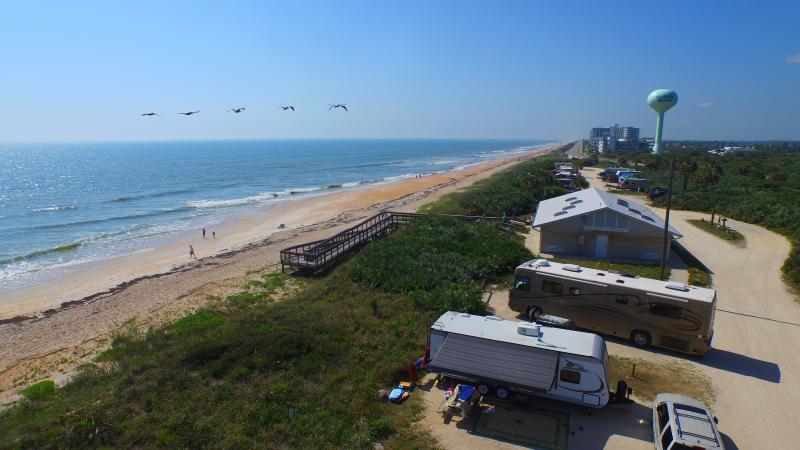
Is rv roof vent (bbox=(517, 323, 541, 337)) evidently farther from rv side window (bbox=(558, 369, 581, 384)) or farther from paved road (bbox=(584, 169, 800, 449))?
paved road (bbox=(584, 169, 800, 449))

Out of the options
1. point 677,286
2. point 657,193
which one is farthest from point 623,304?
point 657,193

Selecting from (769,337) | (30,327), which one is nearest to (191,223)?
(30,327)

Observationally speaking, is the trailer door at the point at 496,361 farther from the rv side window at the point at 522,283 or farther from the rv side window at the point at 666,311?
the rv side window at the point at 522,283

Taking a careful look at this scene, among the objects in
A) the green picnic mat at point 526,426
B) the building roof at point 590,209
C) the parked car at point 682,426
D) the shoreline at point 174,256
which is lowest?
the shoreline at point 174,256

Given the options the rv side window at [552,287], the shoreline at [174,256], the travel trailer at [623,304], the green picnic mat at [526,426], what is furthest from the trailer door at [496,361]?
the shoreline at [174,256]

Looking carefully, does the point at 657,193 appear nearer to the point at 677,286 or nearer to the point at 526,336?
the point at 677,286

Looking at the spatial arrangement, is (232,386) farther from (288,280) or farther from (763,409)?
(763,409)

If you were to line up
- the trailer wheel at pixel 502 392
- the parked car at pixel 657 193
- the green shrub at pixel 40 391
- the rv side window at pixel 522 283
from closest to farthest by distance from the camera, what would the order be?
the trailer wheel at pixel 502 392
the green shrub at pixel 40 391
the rv side window at pixel 522 283
the parked car at pixel 657 193
